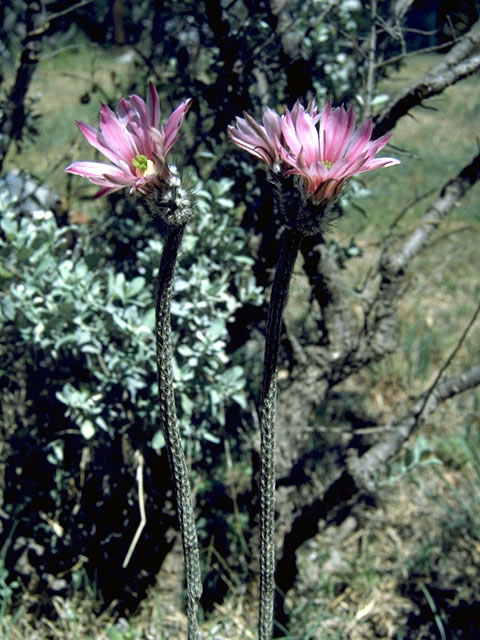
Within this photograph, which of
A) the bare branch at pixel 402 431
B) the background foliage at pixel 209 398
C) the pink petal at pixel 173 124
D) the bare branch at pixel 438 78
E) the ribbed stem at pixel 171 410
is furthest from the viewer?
the bare branch at pixel 402 431

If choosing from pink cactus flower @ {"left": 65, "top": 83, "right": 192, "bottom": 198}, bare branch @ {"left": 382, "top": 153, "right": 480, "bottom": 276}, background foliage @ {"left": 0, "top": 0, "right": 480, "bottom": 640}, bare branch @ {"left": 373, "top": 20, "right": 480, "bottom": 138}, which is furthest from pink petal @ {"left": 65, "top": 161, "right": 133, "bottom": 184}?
bare branch @ {"left": 382, "top": 153, "right": 480, "bottom": 276}

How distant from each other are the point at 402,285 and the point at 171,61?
127 cm

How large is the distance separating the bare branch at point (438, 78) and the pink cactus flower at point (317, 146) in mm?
766

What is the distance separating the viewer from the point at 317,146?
1.04m

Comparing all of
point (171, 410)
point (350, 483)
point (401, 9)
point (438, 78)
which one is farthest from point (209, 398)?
point (401, 9)

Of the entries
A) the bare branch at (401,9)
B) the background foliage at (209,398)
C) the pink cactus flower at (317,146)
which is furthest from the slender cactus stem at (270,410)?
the bare branch at (401,9)

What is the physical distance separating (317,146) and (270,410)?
0.43m

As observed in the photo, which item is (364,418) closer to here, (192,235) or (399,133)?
(192,235)

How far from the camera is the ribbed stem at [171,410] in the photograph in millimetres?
1073

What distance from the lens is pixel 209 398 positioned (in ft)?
6.57

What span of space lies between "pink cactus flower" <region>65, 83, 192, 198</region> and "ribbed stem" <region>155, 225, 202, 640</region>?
9 cm

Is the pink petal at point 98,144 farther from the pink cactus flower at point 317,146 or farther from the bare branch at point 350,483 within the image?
the bare branch at point 350,483

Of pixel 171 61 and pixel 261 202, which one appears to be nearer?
pixel 261 202

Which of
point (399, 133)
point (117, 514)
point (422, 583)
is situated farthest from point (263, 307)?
point (399, 133)
